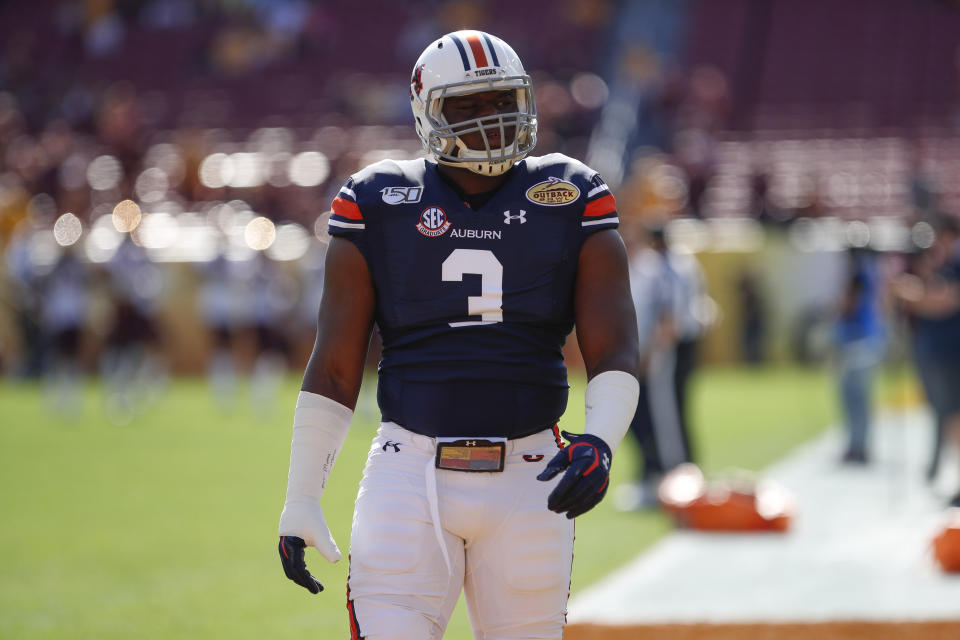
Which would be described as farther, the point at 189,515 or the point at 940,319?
the point at 189,515

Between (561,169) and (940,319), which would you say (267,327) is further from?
(561,169)

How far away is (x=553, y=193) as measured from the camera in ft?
10.1

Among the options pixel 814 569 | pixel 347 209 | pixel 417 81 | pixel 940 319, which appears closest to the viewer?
pixel 347 209

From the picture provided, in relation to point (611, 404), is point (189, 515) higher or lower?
lower

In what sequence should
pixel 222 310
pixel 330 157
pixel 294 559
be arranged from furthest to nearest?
pixel 330 157
pixel 222 310
pixel 294 559

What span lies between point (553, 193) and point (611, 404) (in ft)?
1.63

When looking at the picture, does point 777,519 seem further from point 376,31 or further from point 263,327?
point 376,31

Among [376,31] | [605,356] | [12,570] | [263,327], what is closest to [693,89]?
[376,31]

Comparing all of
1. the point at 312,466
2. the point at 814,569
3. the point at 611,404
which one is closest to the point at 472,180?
the point at 611,404

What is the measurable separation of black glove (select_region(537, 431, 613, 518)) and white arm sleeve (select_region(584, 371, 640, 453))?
0.39 feet

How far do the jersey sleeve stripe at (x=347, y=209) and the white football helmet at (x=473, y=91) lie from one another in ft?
0.78

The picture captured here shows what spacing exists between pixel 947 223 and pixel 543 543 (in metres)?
5.78

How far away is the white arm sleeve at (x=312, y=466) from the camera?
9.86 ft

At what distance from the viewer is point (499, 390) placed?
9.78 feet
